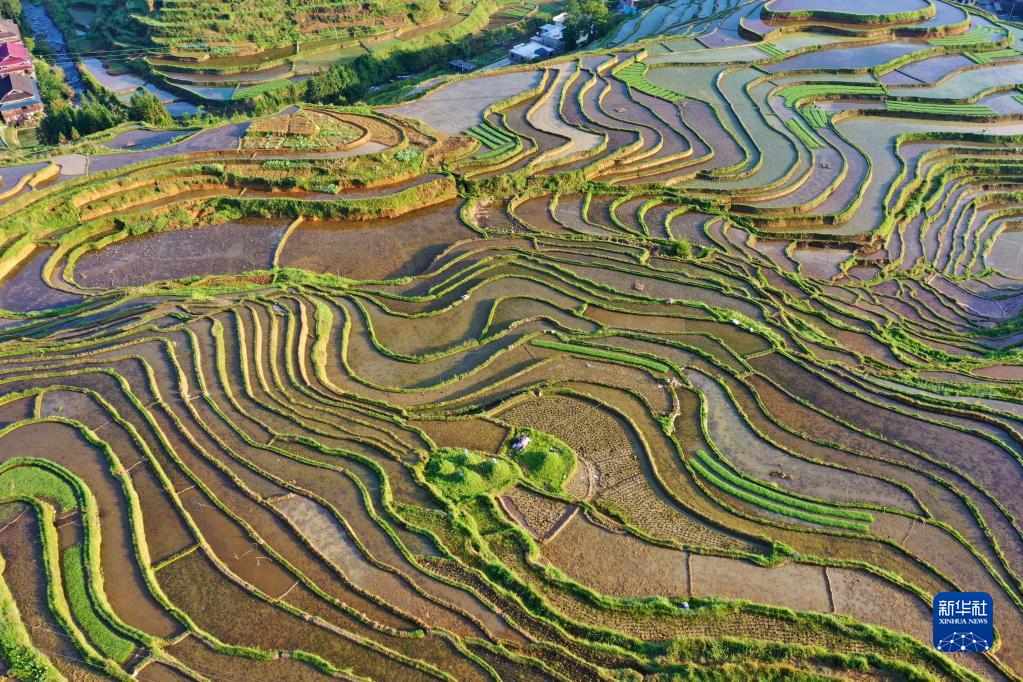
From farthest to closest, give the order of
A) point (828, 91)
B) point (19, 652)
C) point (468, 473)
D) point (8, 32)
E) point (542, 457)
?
point (8, 32), point (828, 91), point (542, 457), point (468, 473), point (19, 652)

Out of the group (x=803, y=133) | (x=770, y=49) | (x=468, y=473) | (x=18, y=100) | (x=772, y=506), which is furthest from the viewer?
(x=770, y=49)

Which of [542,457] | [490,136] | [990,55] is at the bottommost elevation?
[542,457]

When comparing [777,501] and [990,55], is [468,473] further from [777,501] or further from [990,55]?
[990,55]

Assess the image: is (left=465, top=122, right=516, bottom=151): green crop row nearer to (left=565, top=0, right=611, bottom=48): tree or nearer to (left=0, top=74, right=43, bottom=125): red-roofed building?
(left=565, top=0, right=611, bottom=48): tree

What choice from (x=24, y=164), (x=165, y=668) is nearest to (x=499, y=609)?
(x=165, y=668)

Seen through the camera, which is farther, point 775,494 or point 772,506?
point 775,494

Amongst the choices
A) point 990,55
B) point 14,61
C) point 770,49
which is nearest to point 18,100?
point 14,61

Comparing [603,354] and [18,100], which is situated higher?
[18,100]
